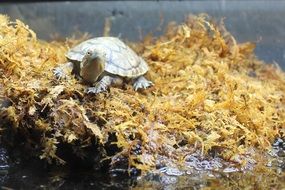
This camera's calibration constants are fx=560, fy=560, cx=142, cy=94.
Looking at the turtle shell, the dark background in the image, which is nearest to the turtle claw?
Result: the turtle shell

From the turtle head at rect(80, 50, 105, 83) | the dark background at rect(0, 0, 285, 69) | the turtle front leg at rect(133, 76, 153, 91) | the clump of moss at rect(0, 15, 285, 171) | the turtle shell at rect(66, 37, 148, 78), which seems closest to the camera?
the clump of moss at rect(0, 15, 285, 171)

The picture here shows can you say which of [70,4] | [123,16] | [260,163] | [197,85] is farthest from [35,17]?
[260,163]

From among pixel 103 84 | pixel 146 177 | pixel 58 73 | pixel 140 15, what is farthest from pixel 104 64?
pixel 140 15

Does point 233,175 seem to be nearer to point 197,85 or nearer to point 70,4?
point 197,85

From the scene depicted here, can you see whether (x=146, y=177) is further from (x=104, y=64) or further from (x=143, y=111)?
(x=104, y=64)

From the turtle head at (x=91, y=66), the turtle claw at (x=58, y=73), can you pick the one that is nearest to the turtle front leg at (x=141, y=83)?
the turtle head at (x=91, y=66)

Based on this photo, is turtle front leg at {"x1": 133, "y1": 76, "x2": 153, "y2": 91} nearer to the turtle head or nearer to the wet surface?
the turtle head
